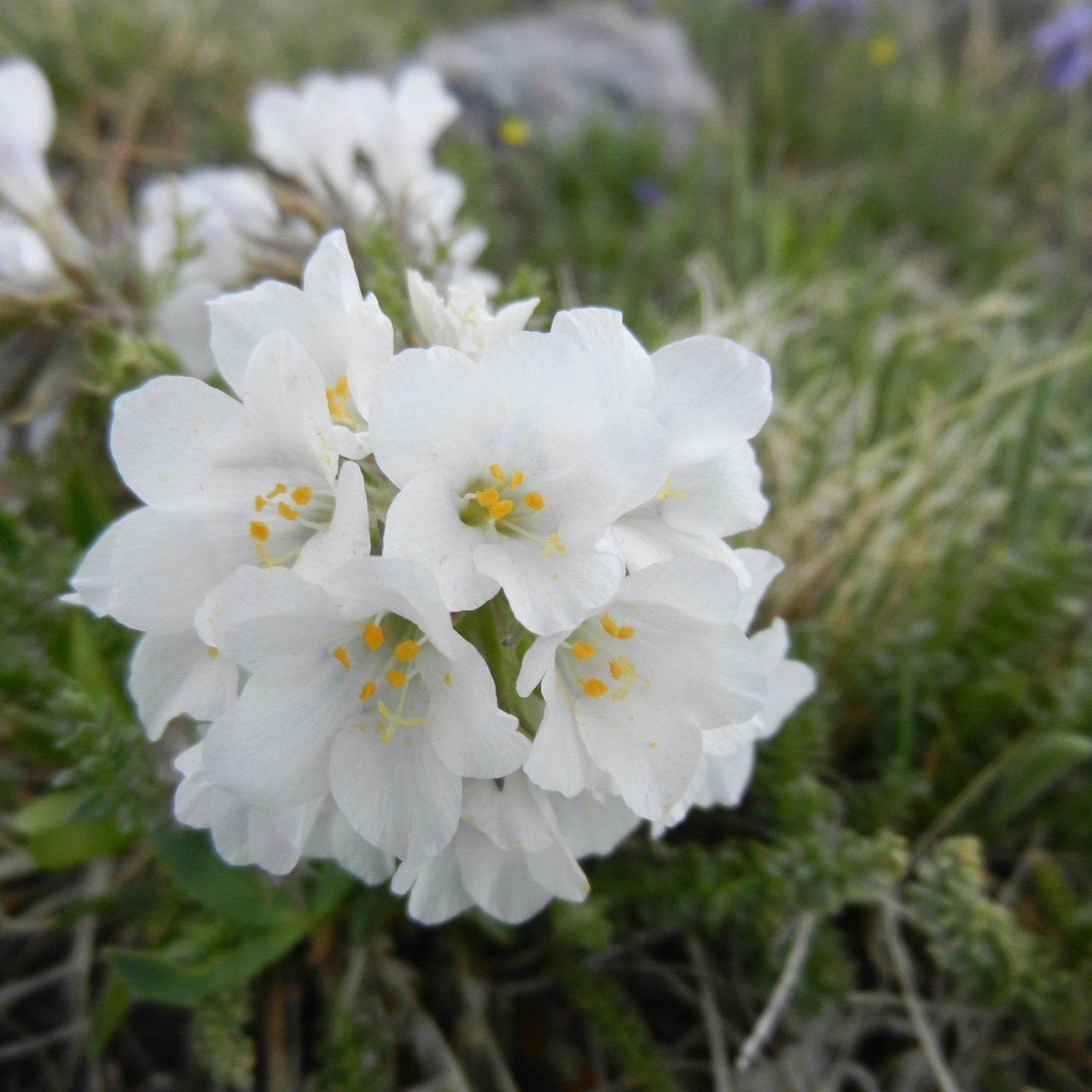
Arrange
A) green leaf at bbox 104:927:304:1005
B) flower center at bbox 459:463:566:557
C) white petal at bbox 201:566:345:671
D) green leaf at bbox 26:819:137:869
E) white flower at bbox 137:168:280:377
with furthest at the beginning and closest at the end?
white flower at bbox 137:168:280:377
green leaf at bbox 26:819:137:869
green leaf at bbox 104:927:304:1005
flower center at bbox 459:463:566:557
white petal at bbox 201:566:345:671

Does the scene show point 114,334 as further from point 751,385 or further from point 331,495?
point 751,385

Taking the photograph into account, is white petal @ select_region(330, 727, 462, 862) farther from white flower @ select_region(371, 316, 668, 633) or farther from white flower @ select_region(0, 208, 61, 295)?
white flower @ select_region(0, 208, 61, 295)

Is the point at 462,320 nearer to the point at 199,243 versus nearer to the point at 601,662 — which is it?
the point at 601,662

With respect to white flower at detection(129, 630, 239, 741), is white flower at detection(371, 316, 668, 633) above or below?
above

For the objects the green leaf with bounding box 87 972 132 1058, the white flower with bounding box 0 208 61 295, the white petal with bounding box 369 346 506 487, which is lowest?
the green leaf with bounding box 87 972 132 1058

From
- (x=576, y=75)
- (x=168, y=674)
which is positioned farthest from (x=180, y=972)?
(x=576, y=75)

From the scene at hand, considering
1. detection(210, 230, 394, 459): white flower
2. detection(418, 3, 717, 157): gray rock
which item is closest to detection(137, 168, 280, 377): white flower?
detection(210, 230, 394, 459): white flower

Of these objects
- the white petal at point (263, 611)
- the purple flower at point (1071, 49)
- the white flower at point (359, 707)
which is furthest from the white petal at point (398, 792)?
the purple flower at point (1071, 49)
